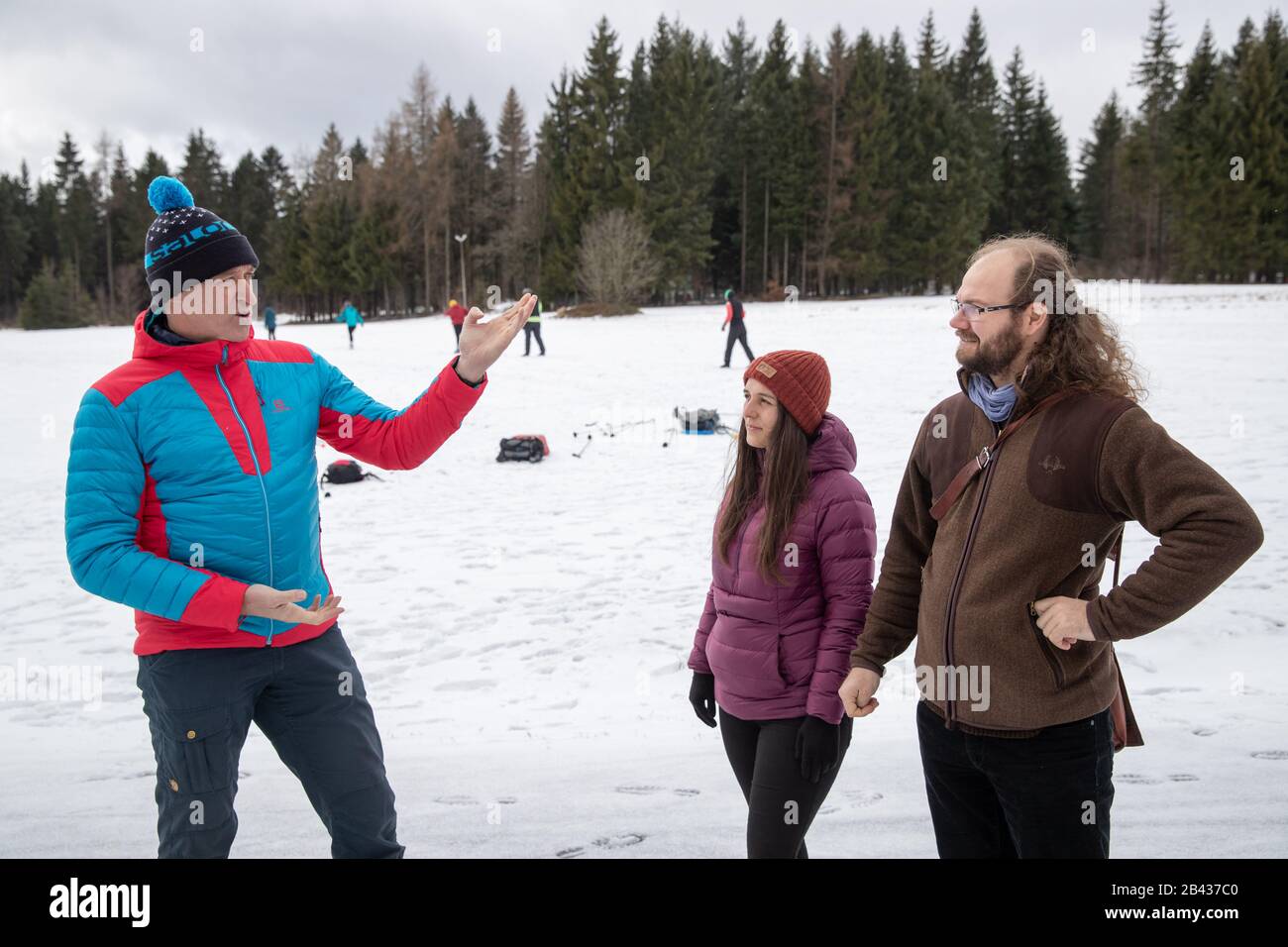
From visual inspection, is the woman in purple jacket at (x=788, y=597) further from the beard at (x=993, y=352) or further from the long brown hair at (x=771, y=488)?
the beard at (x=993, y=352)

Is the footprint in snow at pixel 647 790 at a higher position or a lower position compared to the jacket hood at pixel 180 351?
lower

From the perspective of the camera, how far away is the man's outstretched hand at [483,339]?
255 cm

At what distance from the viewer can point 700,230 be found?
49125 mm

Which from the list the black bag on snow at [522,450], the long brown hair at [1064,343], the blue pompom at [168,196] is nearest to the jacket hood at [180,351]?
the blue pompom at [168,196]

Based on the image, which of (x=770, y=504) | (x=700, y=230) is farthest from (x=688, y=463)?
(x=700, y=230)

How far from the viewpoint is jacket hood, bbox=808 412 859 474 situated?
2678mm

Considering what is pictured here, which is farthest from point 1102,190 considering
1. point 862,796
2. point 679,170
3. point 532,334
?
point 862,796

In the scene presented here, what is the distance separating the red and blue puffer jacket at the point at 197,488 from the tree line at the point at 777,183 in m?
38.1

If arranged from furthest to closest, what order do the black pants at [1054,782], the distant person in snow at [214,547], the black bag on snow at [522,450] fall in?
the black bag on snow at [522,450], the distant person in snow at [214,547], the black pants at [1054,782]

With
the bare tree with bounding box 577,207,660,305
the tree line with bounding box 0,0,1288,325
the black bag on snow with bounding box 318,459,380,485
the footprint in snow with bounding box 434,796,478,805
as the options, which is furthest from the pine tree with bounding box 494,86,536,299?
the footprint in snow with bounding box 434,796,478,805

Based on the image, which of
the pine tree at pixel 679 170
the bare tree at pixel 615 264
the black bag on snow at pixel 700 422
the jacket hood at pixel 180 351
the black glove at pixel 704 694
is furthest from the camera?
the pine tree at pixel 679 170

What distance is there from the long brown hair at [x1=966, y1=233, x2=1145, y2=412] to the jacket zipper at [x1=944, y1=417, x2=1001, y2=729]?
17cm

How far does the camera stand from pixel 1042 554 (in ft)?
6.55

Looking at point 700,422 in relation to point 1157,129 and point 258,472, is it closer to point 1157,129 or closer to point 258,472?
point 258,472
